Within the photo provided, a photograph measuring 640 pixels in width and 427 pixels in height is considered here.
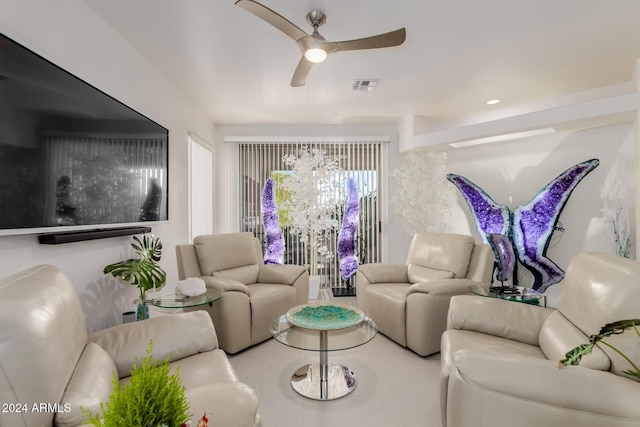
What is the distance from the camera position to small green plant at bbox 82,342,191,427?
58 centimetres

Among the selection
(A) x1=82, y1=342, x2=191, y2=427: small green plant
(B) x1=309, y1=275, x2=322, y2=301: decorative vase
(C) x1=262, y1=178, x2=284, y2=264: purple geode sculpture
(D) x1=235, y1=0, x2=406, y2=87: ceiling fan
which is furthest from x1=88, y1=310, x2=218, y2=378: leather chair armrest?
(C) x1=262, y1=178, x2=284, y2=264: purple geode sculpture

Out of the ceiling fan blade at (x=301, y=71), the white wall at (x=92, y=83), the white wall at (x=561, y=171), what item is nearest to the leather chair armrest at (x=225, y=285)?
the white wall at (x=92, y=83)

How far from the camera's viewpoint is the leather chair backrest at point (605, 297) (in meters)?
1.12

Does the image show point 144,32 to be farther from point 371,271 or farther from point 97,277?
point 371,271

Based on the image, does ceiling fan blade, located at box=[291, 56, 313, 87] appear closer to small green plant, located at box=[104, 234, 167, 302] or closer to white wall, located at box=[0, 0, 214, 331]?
white wall, located at box=[0, 0, 214, 331]

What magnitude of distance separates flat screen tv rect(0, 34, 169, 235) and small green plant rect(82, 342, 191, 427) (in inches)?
48.4

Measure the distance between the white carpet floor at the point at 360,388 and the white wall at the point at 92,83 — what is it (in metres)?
1.15

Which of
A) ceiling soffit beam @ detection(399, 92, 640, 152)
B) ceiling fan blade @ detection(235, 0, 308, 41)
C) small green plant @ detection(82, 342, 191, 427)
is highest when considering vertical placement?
ceiling fan blade @ detection(235, 0, 308, 41)

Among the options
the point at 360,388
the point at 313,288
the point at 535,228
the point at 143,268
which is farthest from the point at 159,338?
the point at 535,228

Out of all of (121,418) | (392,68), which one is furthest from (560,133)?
(121,418)

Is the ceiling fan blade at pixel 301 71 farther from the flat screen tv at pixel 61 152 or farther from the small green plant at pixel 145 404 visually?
the small green plant at pixel 145 404

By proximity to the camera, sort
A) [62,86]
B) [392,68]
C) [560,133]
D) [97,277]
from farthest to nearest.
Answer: [560,133] < [392,68] < [97,277] < [62,86]

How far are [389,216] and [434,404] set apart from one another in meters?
3.02

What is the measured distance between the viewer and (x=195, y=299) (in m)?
2.16
